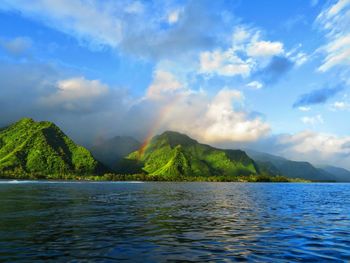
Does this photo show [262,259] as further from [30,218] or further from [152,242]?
[30,218]

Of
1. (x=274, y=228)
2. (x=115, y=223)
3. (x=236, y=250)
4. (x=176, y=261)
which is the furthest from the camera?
(x=115, y=223)

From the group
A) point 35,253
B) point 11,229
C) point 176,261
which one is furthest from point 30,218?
point 176,261

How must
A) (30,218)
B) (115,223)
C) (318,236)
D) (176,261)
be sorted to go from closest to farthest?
(176,261) → (318,236) → (115,223) → (30,218)

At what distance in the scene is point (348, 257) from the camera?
89.6 feet

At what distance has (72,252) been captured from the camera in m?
27.5

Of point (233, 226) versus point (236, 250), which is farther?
point (233, 226)

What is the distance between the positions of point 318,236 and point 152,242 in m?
18.0

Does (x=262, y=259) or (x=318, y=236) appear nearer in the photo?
(x=262, y=259)

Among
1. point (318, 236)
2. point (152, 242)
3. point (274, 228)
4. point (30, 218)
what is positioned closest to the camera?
point (152, 242)

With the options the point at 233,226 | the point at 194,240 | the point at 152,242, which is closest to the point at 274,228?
the point at 233,226

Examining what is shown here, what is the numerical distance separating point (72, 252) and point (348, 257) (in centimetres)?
2173

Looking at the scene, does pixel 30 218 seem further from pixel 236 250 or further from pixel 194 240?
pixel 236 250

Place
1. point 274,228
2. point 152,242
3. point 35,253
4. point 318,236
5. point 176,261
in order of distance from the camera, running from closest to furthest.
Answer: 1. point 176,261
2. point 35,253
3. point 152,242
4. point 318,236
5. point 274,228

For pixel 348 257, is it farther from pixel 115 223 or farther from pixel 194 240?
pixel 115 223
